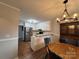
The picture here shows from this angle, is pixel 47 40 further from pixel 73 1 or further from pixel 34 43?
pixel 73 1

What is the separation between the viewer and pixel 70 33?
5746mm

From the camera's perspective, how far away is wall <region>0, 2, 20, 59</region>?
3.59 m

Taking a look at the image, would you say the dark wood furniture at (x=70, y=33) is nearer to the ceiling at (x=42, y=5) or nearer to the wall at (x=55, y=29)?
the wall at (x=55, y=29)

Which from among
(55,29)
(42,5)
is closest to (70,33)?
(55,29)

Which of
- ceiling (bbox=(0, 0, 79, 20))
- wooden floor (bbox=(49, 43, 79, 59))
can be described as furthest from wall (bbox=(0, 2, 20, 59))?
wooden floor (bbox=(49, 43, 79, 59))

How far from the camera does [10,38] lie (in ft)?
13.3

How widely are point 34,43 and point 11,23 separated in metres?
2.63

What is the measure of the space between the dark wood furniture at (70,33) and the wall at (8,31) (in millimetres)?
3298

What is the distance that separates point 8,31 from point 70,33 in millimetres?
3813

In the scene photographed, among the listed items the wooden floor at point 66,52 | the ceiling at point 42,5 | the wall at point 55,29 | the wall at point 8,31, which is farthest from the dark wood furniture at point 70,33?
the wall at point 8,31

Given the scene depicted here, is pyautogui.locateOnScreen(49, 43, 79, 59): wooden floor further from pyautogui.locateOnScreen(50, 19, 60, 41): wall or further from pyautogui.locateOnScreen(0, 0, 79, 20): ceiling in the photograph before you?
pyautogui.locateOnScreen(50, 19, 60, 41): wall

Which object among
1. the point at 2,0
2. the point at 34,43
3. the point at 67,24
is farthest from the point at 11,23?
the point at 67,24

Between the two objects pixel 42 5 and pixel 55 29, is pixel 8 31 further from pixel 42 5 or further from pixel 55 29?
pixel 55 29

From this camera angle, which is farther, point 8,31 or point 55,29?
point 55,29
